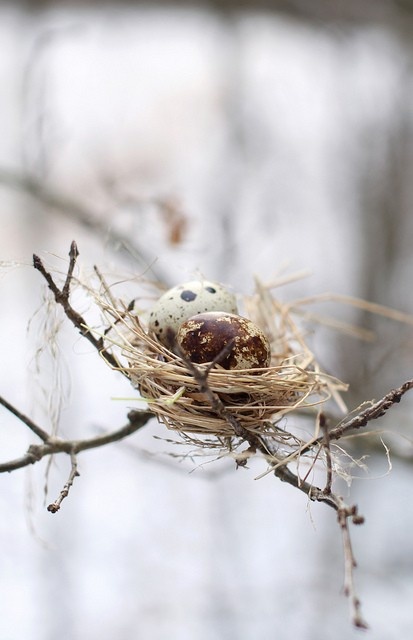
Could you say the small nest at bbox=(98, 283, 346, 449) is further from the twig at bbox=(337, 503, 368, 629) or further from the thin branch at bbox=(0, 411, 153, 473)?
the twig at bbox=(337, 503, 368, 629)

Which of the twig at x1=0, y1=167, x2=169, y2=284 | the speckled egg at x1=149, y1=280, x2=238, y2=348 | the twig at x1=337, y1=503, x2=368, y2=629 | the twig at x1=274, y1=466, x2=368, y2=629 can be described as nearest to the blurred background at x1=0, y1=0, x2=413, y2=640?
the twig at x1=0, y1=167, x2=169, y2=284

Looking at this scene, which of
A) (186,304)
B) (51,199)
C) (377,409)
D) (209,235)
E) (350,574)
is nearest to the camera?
(350,574)

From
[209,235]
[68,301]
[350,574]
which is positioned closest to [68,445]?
[68,301]

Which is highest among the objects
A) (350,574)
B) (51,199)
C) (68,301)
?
(51,199)

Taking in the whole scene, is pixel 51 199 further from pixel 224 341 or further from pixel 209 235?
pixel 224 341

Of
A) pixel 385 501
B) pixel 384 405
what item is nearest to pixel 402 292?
pixel 385 501

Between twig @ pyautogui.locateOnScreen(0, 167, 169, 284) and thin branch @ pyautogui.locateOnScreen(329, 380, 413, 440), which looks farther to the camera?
twig @ pyautogui.locateOnScreen(0, 167, 169, 284)

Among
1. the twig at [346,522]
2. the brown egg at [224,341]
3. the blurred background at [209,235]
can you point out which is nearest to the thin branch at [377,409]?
the twig at [346,522]
